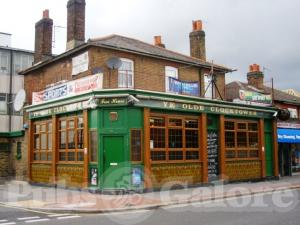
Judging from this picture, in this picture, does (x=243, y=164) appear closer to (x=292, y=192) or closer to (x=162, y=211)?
(x=292, y=192)

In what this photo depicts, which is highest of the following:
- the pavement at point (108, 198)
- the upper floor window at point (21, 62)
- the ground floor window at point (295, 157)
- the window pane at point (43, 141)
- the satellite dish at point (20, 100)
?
the upper floor window at point (21, 62)

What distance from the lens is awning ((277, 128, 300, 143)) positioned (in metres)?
25.7

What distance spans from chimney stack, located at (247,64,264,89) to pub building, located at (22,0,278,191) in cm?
609

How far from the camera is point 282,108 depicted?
1096 inches

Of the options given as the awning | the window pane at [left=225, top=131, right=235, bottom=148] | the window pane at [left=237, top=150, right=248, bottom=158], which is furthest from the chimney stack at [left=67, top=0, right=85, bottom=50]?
the awning

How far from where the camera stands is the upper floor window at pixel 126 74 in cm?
2123

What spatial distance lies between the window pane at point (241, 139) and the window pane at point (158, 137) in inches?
211

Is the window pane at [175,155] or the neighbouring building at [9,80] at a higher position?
the neighbouring building at [9,80]

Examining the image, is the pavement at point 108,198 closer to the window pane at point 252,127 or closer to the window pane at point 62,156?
the window pane at point 62,156

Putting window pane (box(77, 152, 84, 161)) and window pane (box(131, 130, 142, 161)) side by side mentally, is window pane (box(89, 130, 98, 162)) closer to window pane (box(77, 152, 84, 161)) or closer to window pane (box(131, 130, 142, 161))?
window pane (box(77, 152, 84, 161))

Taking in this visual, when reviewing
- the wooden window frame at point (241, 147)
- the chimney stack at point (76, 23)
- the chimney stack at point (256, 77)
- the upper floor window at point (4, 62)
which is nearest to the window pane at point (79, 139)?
the chimney stack at point (76, 23)

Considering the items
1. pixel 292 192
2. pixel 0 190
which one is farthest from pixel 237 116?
pixel 0 190

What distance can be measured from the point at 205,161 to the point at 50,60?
10349 millimetres

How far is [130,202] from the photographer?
46.9ft
